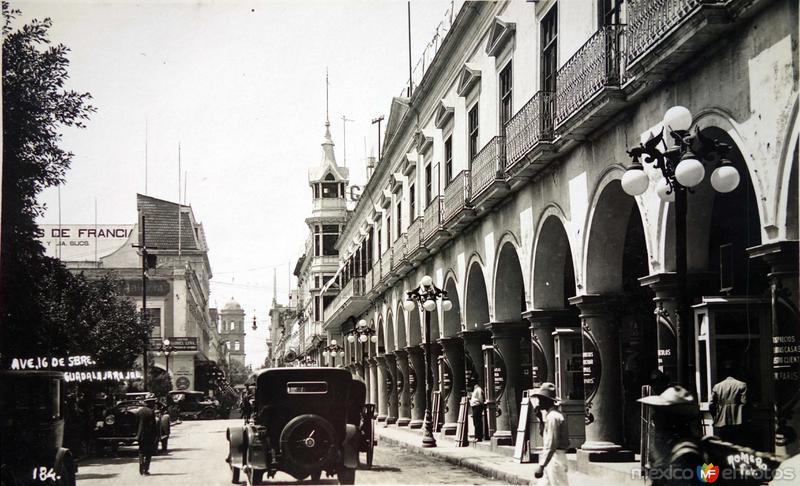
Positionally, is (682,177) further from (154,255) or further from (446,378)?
(446,378)

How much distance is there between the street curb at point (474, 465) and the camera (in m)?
15.0

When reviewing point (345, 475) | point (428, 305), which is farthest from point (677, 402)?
point (428, 305)

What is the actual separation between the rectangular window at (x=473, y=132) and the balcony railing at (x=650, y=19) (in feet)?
33.9

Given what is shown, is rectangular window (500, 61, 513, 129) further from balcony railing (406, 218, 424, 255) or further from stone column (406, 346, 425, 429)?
stone column (406, 346, 425, 429)

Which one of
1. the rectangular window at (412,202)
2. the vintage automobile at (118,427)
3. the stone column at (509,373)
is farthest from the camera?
the rectangular window at (412,202)

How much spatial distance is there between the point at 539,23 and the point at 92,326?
9830 millimetres

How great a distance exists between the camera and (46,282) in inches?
538

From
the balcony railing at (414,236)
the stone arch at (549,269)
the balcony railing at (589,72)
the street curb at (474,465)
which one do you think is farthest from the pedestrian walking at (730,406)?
the balcony railing at (414,236)

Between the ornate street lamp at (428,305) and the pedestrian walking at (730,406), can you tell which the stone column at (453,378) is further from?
the pedestrian walking at (730,406)

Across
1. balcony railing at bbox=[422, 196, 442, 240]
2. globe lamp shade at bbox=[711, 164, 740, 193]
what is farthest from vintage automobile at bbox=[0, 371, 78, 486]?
balcony railing at bbox=[422, 196, 442, 240]

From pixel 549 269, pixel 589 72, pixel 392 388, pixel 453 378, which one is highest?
pixel 589 72

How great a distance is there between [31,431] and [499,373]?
39.0ft

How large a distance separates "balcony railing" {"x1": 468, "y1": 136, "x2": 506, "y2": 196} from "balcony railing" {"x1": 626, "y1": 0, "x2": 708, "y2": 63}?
639 centimetres

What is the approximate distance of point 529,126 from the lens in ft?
57.1
